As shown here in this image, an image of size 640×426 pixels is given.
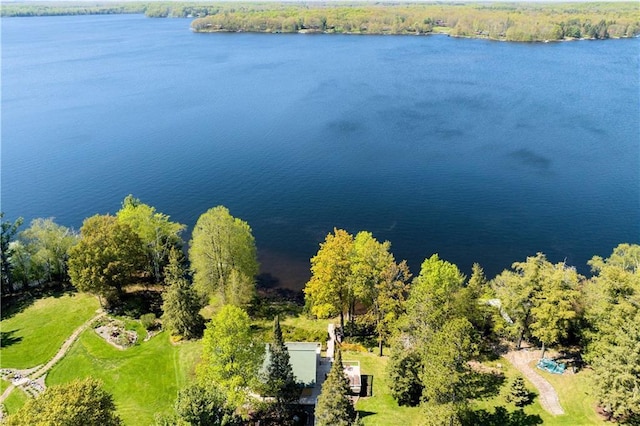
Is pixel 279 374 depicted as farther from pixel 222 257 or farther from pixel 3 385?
pixel 3 385

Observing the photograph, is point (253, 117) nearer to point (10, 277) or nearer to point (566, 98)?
point (10, 277)

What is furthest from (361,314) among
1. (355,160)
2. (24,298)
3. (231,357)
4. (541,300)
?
(355,160)

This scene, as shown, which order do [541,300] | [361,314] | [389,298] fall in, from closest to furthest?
[541,300] → [389,298] → [361,314]

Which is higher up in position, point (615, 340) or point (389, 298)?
Answer: point (615, 340)

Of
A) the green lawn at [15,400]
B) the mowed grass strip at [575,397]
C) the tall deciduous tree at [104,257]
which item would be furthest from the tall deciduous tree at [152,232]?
the mowed grass strip at [575,397]

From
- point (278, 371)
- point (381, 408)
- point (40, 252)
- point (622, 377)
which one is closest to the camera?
point (622, 377)

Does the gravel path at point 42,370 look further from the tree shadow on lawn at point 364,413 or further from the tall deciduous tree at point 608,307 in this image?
the tall deciduous tree at point 608,307

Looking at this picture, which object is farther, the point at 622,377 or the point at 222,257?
the point at 222,257
